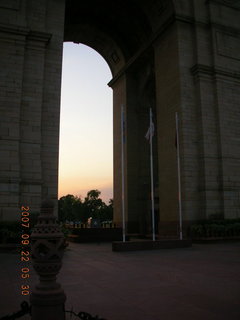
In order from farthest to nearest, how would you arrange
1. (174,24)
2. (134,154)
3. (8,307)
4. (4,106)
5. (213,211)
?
(134,154)
(174,24)
(213,211)
(4,106)
(8,307)

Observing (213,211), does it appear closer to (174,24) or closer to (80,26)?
(174,24)

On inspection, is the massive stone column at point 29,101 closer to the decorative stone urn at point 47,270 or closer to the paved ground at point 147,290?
the paved ground at point 147,290

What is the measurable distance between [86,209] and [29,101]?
96.2m

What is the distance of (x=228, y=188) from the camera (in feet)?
66.6

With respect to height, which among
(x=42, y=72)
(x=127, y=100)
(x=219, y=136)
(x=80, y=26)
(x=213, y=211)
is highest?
(x=80, y=26)

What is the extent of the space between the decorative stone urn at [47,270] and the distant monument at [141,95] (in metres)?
12.0

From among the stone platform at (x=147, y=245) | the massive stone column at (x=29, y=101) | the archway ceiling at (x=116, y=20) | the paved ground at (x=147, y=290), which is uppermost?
the archway ceiling at (x=116, y=20)

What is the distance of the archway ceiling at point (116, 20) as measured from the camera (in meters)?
26.8

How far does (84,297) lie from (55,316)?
71.7 inches

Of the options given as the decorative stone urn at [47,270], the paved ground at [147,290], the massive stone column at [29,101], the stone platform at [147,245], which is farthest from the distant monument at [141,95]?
the decorative stone urn at [47,270]

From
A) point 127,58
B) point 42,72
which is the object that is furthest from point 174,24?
point 42,72

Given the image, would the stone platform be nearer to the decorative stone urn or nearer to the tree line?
the decorative stone urn

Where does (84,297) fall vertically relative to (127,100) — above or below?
below

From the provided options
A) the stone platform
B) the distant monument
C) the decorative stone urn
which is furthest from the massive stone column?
the decorative stone urn
